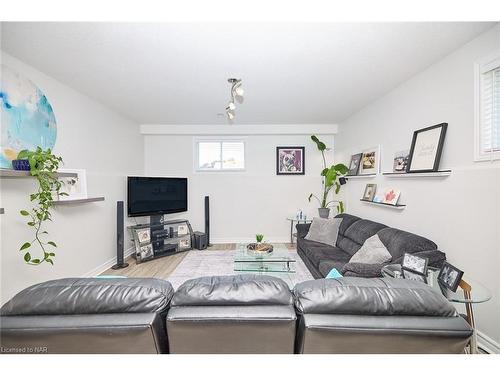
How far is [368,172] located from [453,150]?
1473 mm

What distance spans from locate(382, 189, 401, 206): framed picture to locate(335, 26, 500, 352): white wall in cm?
8

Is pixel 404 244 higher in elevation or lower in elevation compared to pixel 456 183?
lower

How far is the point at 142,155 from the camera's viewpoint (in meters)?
4.76

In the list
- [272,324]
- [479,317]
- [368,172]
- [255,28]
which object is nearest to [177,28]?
[255,28]

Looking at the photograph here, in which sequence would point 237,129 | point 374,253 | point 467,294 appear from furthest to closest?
point 237,129
point 374,253
point 467,294

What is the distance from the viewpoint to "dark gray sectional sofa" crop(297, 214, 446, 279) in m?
2.03

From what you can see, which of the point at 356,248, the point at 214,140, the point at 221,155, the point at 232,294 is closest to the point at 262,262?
the point at 356,248

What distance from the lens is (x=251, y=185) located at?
4.93 m

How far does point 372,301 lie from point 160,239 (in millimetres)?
3860

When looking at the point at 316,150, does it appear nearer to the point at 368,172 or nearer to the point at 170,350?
the point at 368,172

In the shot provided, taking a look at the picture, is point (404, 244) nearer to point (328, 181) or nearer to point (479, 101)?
point (479, 101)

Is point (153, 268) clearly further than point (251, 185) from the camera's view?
No

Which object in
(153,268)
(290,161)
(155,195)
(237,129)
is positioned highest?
(237,129)

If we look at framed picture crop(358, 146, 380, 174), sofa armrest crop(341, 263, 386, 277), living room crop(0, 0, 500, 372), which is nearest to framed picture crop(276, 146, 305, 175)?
living room crop(0, 0, 500, 372)
